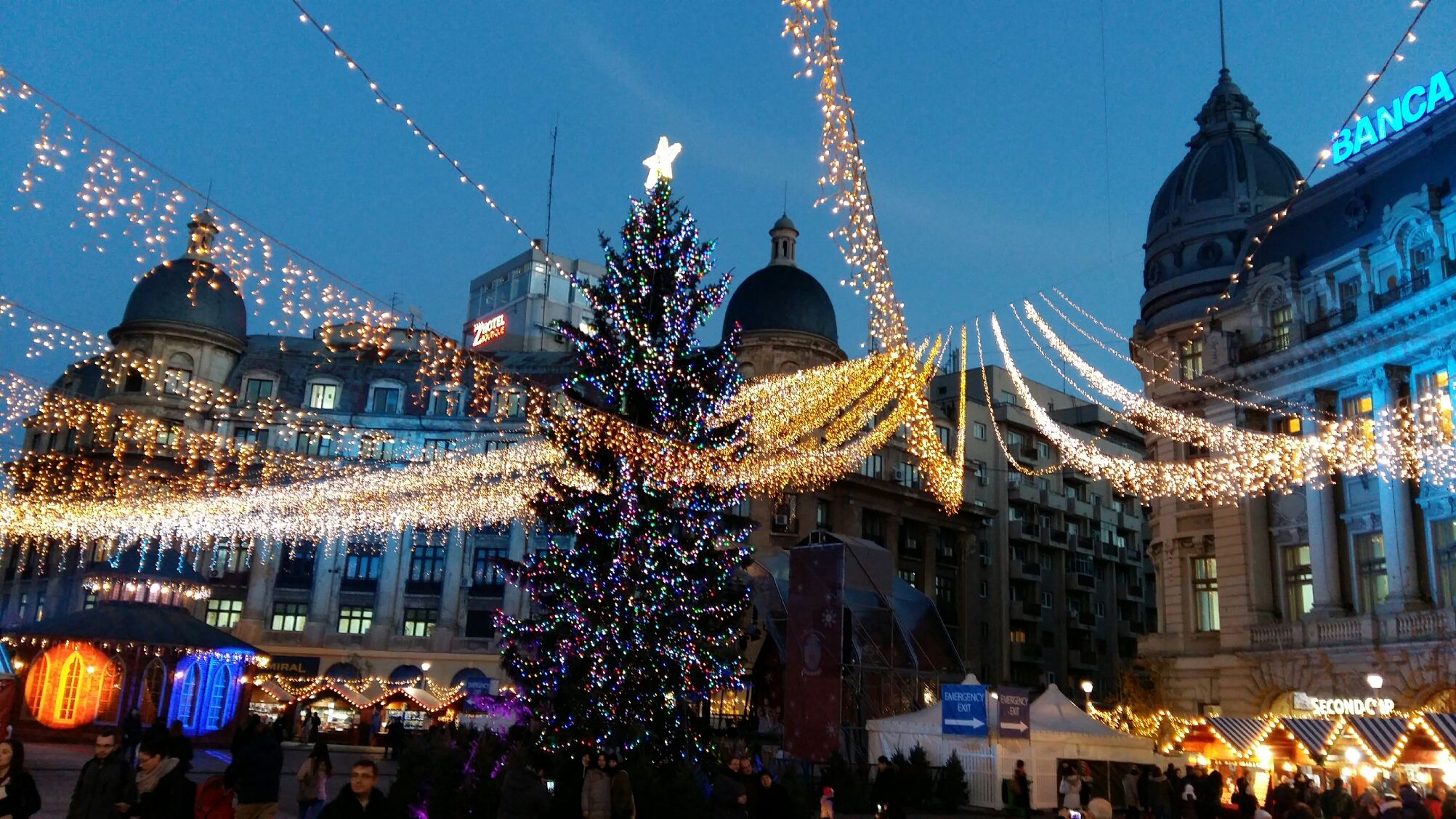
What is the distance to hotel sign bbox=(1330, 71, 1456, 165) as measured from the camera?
31219mm

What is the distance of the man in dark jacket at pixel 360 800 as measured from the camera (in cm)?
771

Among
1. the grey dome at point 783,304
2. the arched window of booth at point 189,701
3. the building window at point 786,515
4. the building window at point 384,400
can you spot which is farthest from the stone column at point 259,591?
the grey dome at point 783,304

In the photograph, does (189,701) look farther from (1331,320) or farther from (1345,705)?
(1331,320)

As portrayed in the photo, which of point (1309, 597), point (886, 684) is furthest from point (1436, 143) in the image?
point (886, 684)

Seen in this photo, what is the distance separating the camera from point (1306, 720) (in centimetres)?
2208

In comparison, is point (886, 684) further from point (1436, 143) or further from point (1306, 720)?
point (1436, 143)

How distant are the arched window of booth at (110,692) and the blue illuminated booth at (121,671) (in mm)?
20

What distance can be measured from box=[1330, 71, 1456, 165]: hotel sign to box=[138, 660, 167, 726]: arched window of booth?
3484 centimetres

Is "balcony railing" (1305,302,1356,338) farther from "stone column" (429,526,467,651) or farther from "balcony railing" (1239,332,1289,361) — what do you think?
"stone column" (429,526,467,651)

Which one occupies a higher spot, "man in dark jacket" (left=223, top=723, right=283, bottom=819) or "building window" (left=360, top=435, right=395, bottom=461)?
"building window" (left=360, top=435, right=395, bottom=461)

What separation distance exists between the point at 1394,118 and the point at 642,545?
84.2 ft

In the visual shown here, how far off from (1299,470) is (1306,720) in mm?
12142

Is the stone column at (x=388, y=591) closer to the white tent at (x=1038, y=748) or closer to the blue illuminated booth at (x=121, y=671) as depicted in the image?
the blue illuminated booth at (x=121, y=671)

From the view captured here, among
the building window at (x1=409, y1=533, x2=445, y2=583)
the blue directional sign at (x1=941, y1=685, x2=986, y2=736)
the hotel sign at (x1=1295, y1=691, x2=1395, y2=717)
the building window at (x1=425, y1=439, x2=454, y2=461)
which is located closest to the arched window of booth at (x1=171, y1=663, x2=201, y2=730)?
the building window at (x1=425, y1=439, x2=454, y2=461)
